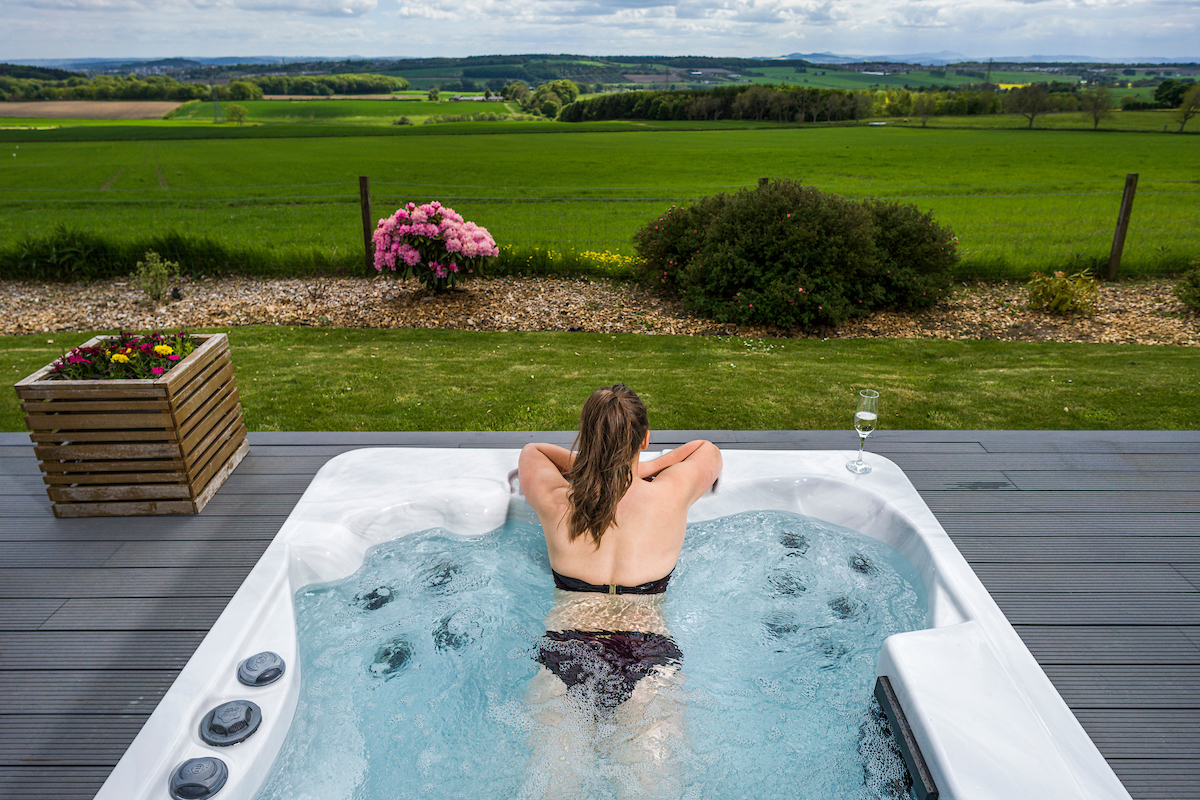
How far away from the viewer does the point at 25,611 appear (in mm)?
2162

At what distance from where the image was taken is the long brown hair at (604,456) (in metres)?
1.85

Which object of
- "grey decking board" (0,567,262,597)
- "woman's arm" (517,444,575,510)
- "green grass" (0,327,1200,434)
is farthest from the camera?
"green grass" (0,327,1200,434)

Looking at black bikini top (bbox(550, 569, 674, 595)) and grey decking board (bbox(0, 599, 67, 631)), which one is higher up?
black bikini top (bbox(550, 569, 674, 595))

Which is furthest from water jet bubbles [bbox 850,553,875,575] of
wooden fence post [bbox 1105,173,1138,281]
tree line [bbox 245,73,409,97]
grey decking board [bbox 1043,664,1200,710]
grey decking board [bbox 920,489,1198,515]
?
tree line [bbox 245,73,409,97]

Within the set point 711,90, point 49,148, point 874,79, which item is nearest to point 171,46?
point 49,148

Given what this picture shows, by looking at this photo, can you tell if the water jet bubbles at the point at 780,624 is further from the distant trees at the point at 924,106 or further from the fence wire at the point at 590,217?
the distant trees at the point at 924,106

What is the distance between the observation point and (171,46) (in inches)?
1055

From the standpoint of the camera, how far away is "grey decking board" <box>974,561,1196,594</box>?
227 cm

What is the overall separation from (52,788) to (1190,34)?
64.8ft

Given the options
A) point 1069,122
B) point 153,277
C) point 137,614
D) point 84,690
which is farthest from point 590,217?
point 1069,122

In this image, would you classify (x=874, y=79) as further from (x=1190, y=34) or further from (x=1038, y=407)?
(x=1038, y=407)

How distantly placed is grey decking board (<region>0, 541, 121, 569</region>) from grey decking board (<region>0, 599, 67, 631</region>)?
0.19m

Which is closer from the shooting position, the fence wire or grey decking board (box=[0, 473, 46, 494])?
grey decking board (box=[0, 473, 46, 494])

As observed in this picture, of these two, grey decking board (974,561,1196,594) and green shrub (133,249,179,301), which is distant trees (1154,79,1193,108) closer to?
grey decking board (974,561,1196,594)
